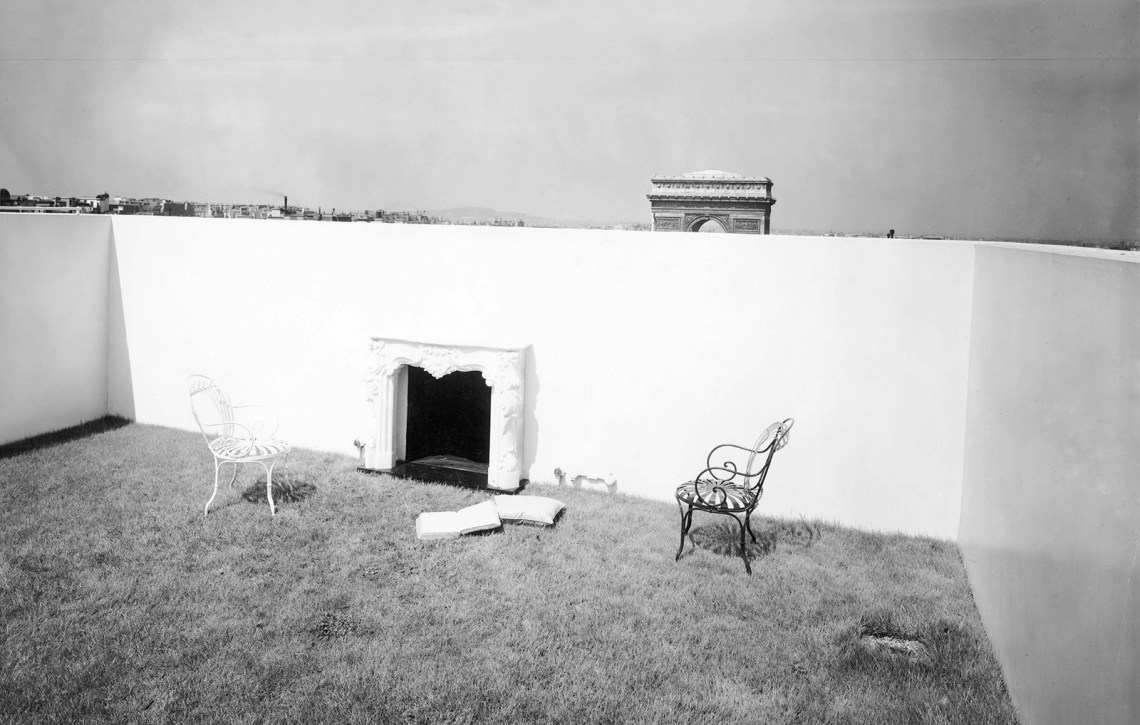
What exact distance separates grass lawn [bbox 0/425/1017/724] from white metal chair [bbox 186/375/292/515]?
13.3 inches

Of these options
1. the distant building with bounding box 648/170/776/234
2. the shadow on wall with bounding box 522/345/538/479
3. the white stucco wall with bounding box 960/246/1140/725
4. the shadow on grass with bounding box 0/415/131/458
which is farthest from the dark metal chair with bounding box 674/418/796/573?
the distant building with bounding box 648/170/776/234

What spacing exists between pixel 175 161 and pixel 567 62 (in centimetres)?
732

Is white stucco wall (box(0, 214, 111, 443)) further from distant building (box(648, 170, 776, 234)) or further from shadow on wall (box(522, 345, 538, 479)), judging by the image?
distant building (box(648, 170, 776, 234))

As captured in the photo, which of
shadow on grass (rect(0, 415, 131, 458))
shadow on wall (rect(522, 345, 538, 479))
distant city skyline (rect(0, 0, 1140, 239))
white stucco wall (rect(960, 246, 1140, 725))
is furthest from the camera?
distant city skyline (rect(0, 0, 1140, 239))

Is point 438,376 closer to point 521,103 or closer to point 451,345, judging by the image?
point 451,345

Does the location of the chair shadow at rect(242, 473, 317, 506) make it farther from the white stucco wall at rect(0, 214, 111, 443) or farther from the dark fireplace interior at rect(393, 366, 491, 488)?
the white stucco wall at rect(0, 214, 111, 443)

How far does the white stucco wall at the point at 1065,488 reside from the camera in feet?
6.79

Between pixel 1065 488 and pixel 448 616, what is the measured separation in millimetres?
3304

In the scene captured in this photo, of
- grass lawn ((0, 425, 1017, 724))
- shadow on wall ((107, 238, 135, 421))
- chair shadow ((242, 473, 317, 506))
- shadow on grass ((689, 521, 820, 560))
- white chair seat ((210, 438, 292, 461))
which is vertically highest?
shadow on wall ((107, 238, 135, 421))

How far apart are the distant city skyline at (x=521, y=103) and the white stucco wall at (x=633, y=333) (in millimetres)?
3565

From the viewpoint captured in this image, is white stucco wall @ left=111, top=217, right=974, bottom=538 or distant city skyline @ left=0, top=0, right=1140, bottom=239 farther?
distant city skyline @ left=0, top=0, right=1140, bottom=239

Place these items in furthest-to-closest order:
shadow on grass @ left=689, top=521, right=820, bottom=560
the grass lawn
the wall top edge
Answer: the wall top edge < shadow on grass @ left=689, top=521, right=820, bottom=560 < the grass lawn

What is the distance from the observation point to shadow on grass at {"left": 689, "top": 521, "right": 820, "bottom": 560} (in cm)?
545

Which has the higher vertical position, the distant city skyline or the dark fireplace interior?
the distant city skyline
